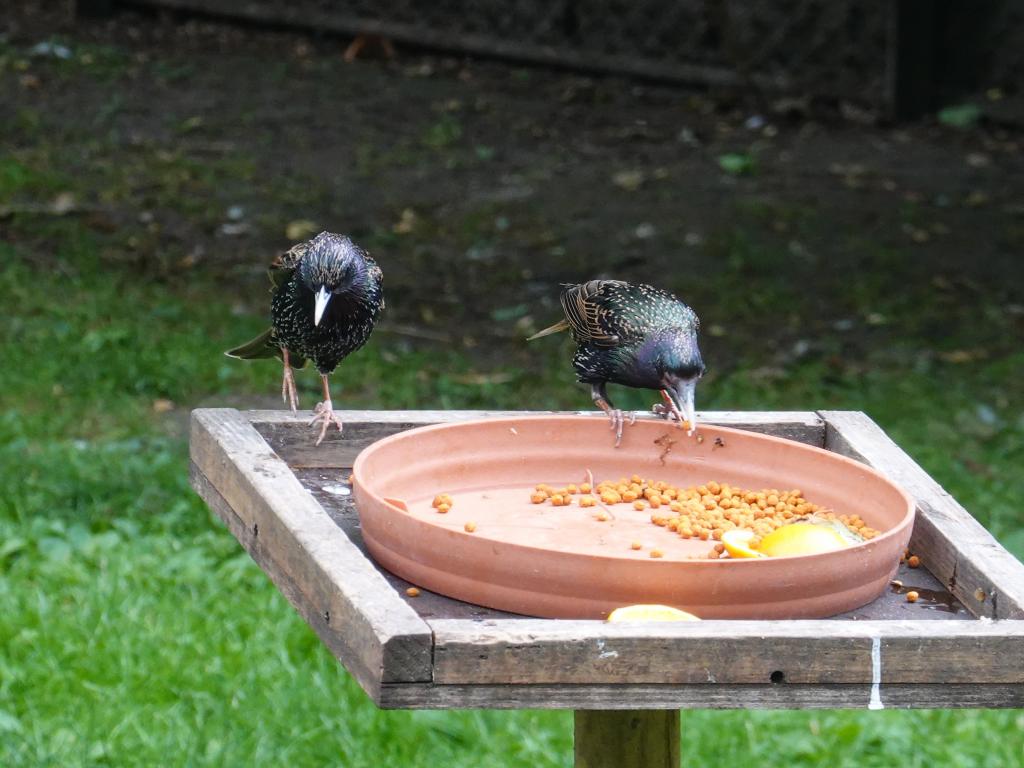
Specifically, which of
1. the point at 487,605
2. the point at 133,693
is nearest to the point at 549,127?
the point at 133,693

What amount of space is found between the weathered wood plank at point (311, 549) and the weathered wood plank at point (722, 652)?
0.05m

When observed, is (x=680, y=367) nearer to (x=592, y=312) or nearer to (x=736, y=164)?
(x=592, y=312)

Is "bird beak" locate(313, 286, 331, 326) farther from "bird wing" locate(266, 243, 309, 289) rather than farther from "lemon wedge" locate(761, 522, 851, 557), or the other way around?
"lemon wedge" locate(761, 522, 851, 557)

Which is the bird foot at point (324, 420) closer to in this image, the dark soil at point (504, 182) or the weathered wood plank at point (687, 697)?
the weathered wood plank at point (687, 697)

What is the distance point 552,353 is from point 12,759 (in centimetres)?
426

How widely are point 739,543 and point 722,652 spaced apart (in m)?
0.44

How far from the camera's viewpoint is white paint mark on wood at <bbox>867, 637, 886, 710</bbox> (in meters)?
2.22

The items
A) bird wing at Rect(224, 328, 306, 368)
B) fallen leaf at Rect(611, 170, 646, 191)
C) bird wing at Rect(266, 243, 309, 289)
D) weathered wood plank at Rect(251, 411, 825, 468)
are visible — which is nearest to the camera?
weathered wood plank at Rect(251, 411, 825, 468)

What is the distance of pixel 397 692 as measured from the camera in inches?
83.5

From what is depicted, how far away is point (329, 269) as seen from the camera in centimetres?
376

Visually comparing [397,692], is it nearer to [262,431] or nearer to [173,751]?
[262,431]

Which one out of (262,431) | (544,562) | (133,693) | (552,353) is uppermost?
(544,562)

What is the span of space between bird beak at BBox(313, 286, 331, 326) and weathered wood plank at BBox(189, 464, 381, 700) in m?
0.50

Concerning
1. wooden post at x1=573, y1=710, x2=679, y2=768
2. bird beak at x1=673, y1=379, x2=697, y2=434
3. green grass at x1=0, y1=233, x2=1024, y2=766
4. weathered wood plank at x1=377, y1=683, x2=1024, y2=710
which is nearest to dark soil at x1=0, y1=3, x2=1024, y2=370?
green grass at x1=0, y1=233, x2=1024, y2=766
